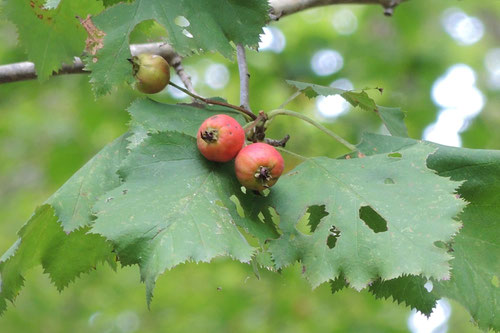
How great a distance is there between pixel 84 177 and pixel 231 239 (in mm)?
624

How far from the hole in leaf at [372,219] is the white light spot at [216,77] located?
4.53 meters

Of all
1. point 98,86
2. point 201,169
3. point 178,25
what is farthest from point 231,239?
point 178,25

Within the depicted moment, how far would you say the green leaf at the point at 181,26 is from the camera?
1.63 metres

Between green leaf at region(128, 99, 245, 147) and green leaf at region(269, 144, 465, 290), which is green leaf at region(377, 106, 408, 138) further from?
green leaf at region(128, 99, 245, 147)

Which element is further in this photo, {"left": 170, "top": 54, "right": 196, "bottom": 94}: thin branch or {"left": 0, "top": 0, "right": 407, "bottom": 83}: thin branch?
{"left": 0, "top": 0, "right": 407, "bottom": 83}: thin branch

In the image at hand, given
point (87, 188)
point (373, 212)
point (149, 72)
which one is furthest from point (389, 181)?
point (87, 188)

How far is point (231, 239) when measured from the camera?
138cm

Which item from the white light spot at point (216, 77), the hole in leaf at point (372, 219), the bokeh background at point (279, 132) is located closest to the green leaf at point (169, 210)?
the hole in leaf at point (372, 219)

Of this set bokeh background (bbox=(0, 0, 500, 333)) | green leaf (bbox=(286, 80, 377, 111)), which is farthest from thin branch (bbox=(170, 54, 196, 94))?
bokeh background (bbox=(0, 0, 500, 333))

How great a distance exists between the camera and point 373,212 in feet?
5.01

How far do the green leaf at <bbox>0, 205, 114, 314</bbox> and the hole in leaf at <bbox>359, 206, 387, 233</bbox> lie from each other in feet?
2.66

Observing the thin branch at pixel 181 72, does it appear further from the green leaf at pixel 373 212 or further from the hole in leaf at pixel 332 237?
the hole in leaf at pixel 332 237

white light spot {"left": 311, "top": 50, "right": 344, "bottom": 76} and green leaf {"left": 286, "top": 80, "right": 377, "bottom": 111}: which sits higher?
green leaf {"left": 286, "top": 80, "right": 377, "bottom": 111}

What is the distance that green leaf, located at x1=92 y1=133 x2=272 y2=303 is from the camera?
4.33 feet
